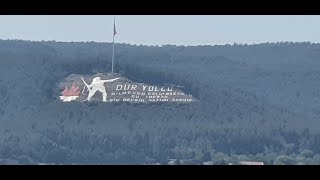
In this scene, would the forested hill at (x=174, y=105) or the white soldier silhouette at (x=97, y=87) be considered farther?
the white soldier silhouette at (x=97, y=87)

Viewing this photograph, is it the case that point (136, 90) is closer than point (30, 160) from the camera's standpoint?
No

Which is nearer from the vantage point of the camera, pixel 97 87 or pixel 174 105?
pixel 174 105

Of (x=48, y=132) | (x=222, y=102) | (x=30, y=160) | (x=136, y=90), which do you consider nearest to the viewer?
(x=30, y=160)

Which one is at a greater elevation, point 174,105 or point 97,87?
point 97,87

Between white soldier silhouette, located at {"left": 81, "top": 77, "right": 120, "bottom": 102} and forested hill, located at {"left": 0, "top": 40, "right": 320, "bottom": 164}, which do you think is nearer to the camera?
forested hill, located at {"left": 0, "top": 40, "right": 320, "bottom": 164}

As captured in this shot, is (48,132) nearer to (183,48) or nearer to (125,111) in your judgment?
(125,111)
